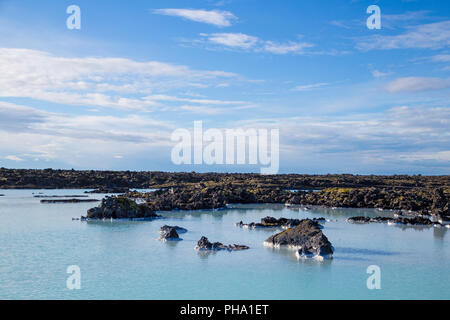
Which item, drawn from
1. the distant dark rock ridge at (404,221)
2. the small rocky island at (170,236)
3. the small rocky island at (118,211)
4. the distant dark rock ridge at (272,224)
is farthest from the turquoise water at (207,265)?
the small rocky island at (118,211)

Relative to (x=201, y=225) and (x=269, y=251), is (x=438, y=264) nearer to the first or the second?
(x=269, y=251)

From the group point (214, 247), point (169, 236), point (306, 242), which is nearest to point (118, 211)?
point (169, 236)

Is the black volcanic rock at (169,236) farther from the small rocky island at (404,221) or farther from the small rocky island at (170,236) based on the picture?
the small rocky island at (404,221)

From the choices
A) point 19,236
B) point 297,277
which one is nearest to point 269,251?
point 297,277

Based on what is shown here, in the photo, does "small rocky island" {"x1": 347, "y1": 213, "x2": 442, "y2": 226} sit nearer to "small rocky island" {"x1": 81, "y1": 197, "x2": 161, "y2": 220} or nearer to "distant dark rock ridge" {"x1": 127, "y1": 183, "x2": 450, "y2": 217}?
"distant dark rock ridge" {"x1": 127, "y1": 183, "x2": 450, "y2": 217}

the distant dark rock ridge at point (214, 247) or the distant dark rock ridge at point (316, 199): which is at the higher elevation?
the distant dark rock ridge at point (316, 199)
